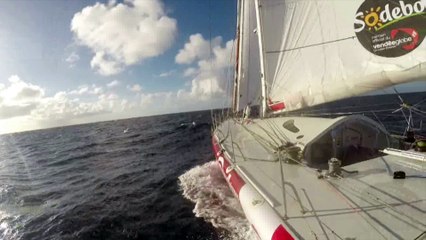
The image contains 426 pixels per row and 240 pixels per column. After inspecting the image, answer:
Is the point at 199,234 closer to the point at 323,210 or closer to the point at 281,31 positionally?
the point at 323,210

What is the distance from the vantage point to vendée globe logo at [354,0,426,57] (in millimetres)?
5586

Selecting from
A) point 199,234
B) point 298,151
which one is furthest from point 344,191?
point 199,234

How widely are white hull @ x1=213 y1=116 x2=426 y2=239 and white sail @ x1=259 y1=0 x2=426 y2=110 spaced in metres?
0.99

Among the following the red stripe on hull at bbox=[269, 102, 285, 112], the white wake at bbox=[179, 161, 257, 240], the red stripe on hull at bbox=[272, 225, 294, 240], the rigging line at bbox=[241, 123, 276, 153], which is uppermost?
the red stripe on hull at bbox=[269, 102, 285, 112]

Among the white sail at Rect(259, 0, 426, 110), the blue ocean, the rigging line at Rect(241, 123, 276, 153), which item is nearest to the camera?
the white sail at Rect(259, 0, 426, 110)

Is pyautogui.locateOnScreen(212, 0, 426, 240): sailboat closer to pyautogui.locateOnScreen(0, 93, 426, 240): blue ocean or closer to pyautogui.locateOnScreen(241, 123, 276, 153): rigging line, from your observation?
pyautogui.locateOnScreen(241, 123, 276, 153): rigging line

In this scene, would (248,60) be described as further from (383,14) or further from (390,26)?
(390,26)

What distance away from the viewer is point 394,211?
175 inches

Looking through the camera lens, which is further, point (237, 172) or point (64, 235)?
point (64, 235)

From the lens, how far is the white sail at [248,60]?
1305 cm

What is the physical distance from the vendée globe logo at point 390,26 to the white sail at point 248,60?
6917mm

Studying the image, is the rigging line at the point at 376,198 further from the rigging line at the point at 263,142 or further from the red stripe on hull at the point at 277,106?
the red stripe on hull at the point at 277,106

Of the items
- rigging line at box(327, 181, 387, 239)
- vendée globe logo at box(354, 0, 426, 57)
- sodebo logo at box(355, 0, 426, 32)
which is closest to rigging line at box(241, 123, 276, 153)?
rigging line at box(327, 181, 387, 239)

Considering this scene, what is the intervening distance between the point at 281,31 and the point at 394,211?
6.01 m
